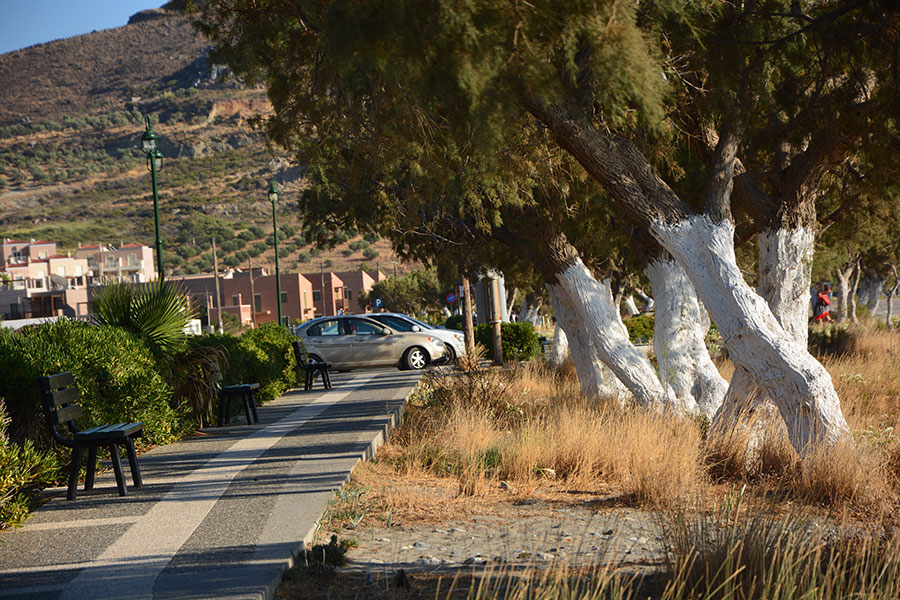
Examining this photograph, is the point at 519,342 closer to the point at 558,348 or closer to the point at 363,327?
the point at 558,348

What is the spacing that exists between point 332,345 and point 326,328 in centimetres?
59

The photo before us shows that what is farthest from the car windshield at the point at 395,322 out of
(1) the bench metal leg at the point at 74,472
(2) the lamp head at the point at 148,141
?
(1) the bench metal leg at the point at 74,472

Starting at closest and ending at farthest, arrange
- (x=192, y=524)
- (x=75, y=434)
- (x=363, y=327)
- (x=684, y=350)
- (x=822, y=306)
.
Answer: (x=192, y=524)
(x=75, y=434)
(x=684, y=350)
(x=363, y=327)
(x=822, y=306)

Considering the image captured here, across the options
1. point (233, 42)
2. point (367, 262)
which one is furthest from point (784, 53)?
point (367, 262)

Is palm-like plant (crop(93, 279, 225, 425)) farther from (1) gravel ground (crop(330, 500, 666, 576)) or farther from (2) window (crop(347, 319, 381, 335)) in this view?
(2) window (crop(347, 319, 381, 335))

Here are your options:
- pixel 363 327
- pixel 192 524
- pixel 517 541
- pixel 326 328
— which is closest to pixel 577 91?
pixel 517 541

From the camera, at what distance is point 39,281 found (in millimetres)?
98750

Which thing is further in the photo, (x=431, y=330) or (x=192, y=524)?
(x=431, y=330)

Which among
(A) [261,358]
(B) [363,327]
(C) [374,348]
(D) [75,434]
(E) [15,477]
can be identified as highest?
(B) [363,327]

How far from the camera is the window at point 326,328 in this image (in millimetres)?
23441

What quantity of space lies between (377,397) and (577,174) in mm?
5141

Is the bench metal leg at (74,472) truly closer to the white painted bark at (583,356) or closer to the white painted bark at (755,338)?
the white painted bark at (755,338)

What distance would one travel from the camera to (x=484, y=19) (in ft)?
18.8

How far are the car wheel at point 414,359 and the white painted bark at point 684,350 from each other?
1213 cm
